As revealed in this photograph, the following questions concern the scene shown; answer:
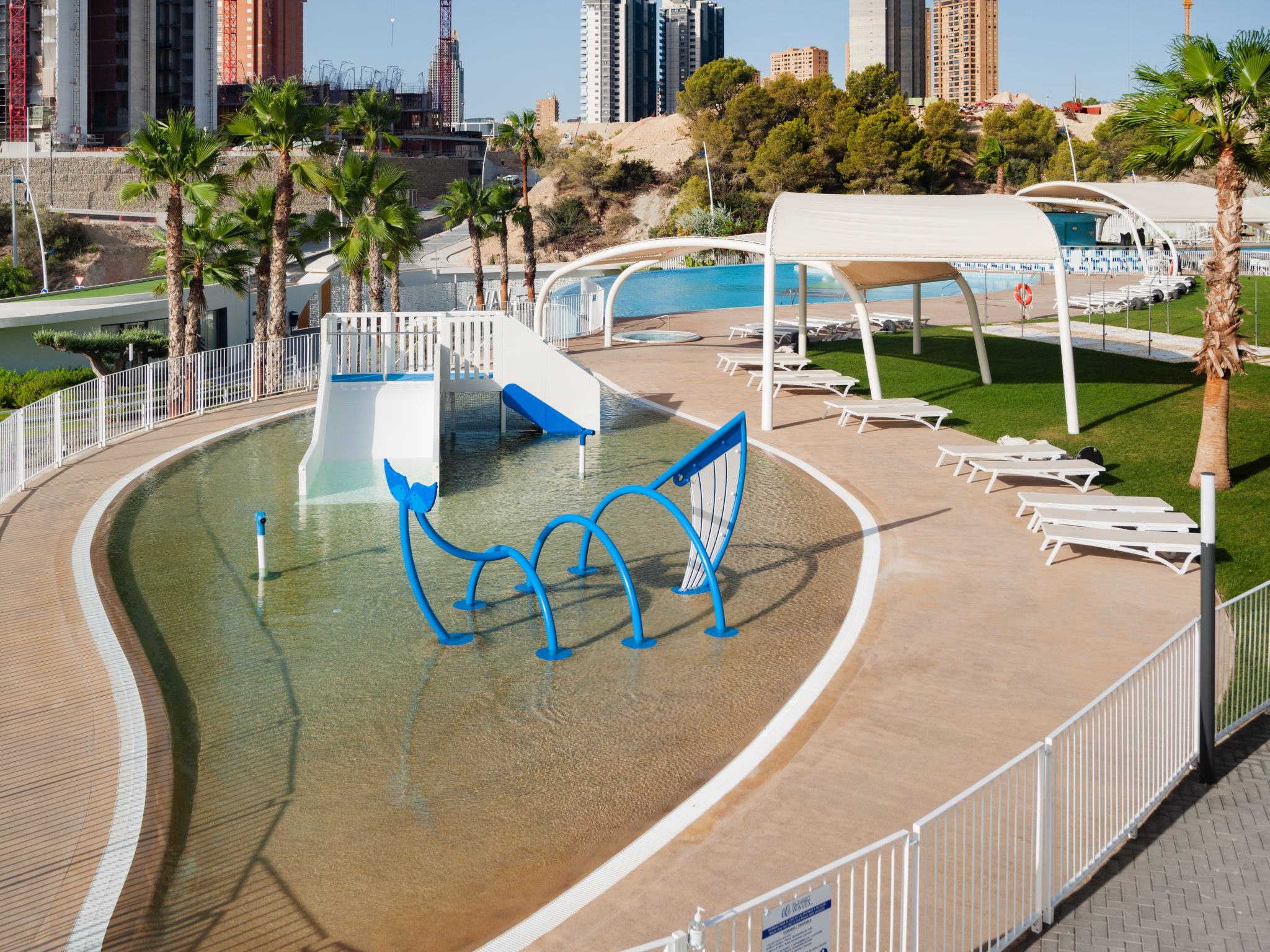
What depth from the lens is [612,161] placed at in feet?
308

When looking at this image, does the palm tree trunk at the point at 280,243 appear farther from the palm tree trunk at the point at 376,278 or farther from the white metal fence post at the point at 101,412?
the white metal fence post at the point at 101,412

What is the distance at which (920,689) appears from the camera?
8891 millimetres

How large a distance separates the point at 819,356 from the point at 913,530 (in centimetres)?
1459

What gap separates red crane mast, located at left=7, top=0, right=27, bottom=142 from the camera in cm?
9244

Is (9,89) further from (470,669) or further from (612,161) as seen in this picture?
(470,669)

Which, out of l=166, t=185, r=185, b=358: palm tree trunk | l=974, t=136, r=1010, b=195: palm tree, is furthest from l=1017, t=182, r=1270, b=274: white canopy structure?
l=974, t=136, r=1010, b=195: palm tree

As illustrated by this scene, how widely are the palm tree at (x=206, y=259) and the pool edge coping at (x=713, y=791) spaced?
19.2 metres

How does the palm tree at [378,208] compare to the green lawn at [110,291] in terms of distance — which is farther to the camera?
the green lawn at [110,291]

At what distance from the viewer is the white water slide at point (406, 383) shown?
58.2 feet

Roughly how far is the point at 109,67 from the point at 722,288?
Answer: 7070 centimetres

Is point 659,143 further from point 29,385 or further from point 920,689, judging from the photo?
point 920,689

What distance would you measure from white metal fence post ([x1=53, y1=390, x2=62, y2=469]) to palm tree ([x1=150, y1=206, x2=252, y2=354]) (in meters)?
8.74

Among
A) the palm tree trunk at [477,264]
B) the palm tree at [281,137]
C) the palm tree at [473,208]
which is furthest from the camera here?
the palm tree at [473,208]

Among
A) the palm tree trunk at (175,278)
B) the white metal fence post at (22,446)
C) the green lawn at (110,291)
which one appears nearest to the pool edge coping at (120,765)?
the white metal fence post at (22,446)
